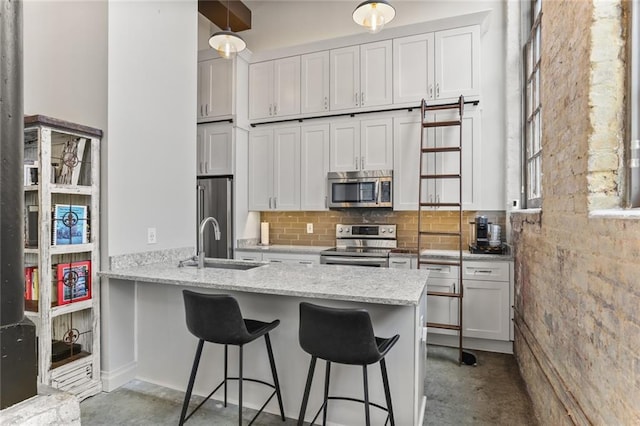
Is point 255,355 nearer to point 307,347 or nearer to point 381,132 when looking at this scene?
point 307,347

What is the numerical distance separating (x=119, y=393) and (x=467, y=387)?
263 cm

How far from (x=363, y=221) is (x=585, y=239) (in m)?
2.93

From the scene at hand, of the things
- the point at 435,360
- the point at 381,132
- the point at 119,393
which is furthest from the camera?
the point at 381,132

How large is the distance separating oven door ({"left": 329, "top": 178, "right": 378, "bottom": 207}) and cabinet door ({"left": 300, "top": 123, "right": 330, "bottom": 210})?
144mm

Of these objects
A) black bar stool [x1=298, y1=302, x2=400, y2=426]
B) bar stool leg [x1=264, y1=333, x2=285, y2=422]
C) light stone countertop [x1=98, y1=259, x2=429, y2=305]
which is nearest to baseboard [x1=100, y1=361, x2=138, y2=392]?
light stone countertop [x1=98, y1=259, x2=429, y2=305]

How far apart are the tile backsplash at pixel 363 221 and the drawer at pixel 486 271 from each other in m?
0.53

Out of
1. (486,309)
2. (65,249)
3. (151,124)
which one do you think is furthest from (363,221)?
(65,249)

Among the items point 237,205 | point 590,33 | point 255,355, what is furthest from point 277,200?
point 590,33

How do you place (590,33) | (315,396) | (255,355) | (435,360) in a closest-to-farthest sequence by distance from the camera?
(590,33) → (315,396) → (255,355) → (435,360)

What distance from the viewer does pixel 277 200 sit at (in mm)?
4488

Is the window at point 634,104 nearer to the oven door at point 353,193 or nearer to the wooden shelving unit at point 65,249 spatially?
the oven door at point 353,193

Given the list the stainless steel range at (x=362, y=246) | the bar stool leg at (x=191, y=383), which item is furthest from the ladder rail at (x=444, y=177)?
the bar stool leg at (x=191, y=383)

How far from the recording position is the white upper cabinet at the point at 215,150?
4.38m

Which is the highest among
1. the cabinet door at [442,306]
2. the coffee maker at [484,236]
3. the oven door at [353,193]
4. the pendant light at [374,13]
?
the pendant light at [374,13]
